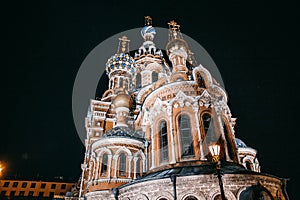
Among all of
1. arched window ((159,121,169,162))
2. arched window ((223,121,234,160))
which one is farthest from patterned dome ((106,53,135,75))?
arched window ((223,121,234,160))

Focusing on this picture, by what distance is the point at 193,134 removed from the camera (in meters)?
13.3

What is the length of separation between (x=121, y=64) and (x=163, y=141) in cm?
1825

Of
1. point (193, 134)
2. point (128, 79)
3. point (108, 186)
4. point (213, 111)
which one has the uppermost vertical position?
point (128, 79)

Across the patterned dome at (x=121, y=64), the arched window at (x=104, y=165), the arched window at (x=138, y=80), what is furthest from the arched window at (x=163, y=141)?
the patterned dome at (x=121, y=64)

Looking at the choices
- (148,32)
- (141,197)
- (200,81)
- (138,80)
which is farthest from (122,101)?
(148,32)

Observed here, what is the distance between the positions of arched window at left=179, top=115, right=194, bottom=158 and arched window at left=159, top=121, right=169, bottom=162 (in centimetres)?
107

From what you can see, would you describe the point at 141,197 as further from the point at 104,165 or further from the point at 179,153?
the point at 104,165

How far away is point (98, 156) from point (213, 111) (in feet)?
27.8

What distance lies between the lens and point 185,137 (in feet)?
44.1

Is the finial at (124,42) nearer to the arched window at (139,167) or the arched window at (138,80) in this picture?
the arched window at (138,80)

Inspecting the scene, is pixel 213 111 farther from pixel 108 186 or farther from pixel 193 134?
pixel 108 186

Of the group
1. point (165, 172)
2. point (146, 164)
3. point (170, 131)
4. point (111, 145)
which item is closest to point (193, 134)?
point (170, 131)

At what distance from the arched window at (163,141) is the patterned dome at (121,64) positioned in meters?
16.9

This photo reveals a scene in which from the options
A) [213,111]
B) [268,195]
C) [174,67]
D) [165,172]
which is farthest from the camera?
[174,67]
